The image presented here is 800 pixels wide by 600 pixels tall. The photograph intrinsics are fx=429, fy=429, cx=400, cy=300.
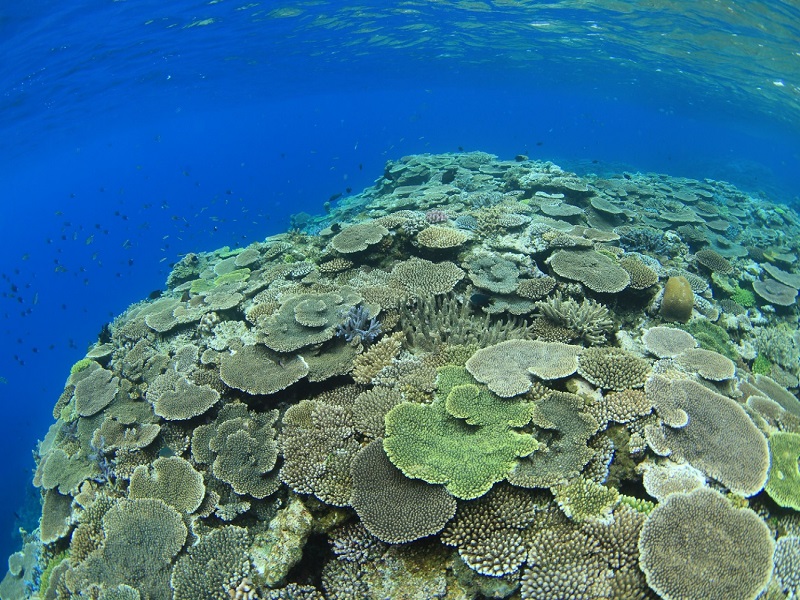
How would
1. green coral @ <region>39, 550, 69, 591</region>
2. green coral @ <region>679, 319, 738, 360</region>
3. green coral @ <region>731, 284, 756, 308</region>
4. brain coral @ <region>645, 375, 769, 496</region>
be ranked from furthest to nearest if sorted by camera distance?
green coral @ <region>731, 284, 756, 308</region>
green coral @ <region>679, 319, 738, 360</region>
green coral @ <region>39, 550, 69, 591</region>
brain coral @ <region>645, 375, 769, 496</region>

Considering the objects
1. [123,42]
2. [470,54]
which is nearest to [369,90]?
[470,54]

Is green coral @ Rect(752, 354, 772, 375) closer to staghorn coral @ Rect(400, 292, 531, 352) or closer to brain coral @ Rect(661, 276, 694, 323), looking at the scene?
brain coral @ Rect(661, 276, 694, 323)

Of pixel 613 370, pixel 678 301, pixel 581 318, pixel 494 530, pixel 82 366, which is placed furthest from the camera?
pixel 82 366

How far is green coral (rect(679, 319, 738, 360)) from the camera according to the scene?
748 cm

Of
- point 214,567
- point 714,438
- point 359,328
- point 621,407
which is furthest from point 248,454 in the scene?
point 714,438

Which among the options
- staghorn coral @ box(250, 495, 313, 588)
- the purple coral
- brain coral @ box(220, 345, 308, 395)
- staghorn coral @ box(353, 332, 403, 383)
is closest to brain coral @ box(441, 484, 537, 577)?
staghorn coral @ box(250, 495, 313, 588)

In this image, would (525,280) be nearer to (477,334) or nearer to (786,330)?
(477,334)

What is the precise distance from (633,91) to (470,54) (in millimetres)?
32499

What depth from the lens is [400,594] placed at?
13.1ft

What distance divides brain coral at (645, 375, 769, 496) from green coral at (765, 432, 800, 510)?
141mm

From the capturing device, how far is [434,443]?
15.0ft

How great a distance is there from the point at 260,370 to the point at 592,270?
6.04m

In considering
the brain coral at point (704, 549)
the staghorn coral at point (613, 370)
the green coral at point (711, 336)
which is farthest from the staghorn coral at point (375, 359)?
the green coral at point (711, 336)

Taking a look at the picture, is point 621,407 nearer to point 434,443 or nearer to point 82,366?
point 434,443
